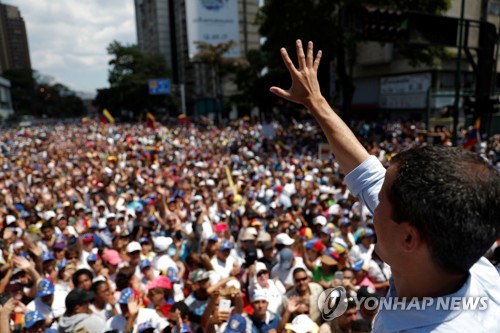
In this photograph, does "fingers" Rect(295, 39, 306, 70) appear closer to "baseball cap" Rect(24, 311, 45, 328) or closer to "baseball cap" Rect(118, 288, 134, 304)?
"baseball cap" Rect(118, 288, 134, 304)

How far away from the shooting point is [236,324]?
11.1ft

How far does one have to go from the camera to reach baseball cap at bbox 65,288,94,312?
363 cm

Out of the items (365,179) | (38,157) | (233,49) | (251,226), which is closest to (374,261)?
(251,226)

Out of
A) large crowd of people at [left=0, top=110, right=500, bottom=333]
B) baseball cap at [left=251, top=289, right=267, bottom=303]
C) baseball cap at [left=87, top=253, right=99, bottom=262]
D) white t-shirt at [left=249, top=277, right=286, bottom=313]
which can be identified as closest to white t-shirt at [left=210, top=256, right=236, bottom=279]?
large crowd of people at [left=0, top=110, right=500, bottom=333]

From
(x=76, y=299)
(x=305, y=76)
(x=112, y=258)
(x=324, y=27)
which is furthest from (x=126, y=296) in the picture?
(x=324, y=27)

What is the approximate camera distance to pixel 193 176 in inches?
476

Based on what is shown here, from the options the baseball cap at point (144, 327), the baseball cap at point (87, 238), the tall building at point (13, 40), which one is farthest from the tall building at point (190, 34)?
the baseball cap at point (144, 327)

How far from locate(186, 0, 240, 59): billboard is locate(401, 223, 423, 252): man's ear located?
51.4 metres

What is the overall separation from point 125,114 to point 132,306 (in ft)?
232

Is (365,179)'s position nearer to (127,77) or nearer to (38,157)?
(38,157)

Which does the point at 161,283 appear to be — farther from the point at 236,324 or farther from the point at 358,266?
the point at 358,266

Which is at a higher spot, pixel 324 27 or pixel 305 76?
pixel 324 27

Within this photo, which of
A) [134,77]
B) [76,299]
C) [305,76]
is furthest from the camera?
[134,77]

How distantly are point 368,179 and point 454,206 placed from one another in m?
0.56
